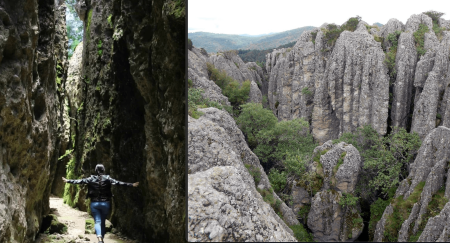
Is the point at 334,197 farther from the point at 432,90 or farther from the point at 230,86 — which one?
the point at 230,86

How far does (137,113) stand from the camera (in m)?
8.96

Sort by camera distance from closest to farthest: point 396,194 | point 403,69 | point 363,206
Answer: point 396,194, point 363,206, point 403,69

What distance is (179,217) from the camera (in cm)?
620

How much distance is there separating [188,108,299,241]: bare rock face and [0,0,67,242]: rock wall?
3779 mm

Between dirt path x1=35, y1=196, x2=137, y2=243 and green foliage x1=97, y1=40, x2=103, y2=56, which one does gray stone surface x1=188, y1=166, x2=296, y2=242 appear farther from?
green foliage x1=97, y1=40, x2=103, y2=56

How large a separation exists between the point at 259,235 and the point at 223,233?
1.28 feet

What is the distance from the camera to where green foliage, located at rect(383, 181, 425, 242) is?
2.61 metres

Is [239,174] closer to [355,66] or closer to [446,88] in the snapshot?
[355,66]

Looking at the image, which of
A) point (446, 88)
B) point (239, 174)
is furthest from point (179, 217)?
point (446, 88)

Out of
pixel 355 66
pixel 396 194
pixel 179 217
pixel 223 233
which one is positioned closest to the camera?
pixel 396 194

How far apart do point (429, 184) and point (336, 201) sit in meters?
0.87

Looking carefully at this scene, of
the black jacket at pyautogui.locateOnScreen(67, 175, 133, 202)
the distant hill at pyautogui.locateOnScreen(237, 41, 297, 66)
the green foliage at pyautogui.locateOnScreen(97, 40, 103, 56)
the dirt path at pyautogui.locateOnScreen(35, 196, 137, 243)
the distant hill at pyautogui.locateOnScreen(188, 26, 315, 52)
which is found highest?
the green foliage at pyautogui.locateOnScreen(97, 40, 103, 56)

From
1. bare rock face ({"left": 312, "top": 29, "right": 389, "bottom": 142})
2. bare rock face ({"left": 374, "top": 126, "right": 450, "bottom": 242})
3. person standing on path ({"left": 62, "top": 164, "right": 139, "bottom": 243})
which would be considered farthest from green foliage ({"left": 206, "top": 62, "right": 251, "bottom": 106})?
person standing on path ({"left": 62, "top": 164, "right": 139, "bottom": 243})

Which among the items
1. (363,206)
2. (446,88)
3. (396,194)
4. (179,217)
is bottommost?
(179,217)
